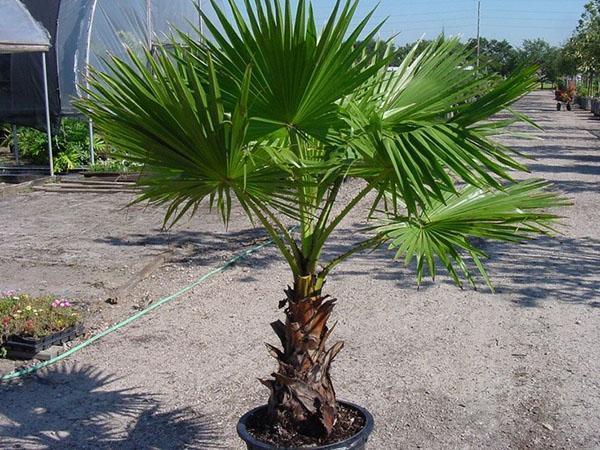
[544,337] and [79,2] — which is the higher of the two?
[79,2]

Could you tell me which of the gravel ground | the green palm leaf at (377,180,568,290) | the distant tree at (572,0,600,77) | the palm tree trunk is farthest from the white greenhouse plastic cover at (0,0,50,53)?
the distant tree at (572,0,600,77)

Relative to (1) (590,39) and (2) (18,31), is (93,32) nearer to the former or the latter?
(2) (18,31)

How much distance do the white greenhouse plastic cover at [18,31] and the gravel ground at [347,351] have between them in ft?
14.5

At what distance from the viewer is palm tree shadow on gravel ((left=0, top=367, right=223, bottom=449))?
4559mm

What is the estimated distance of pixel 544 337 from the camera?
6371 millimetres

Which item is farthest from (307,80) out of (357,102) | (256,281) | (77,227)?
(77,227)

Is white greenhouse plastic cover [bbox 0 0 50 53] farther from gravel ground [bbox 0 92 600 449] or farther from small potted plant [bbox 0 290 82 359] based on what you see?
small potted plant [bbox 0 290 82 359]

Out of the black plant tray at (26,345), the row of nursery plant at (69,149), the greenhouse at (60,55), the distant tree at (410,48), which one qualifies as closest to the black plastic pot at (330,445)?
the distant tree at (410,48)

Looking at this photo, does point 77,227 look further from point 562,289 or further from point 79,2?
point 79,2

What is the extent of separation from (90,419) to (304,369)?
5.92ft

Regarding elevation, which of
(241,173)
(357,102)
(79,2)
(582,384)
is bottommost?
(582,384)

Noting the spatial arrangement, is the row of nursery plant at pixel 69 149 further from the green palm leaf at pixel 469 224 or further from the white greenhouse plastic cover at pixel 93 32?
the green palm leaf at pixel 469 224

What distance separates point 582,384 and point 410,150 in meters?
3.08

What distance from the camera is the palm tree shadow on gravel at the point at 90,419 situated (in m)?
4.56
